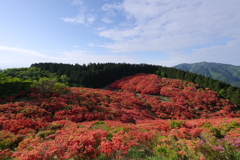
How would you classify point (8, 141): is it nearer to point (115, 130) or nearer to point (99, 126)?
point (99, 126)

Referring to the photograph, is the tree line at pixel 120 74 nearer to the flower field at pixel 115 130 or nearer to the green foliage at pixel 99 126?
the flower field at pixel 115 130

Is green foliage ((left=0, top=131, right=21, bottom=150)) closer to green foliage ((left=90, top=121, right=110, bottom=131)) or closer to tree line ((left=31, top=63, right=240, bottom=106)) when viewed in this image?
green foliage ((left=90, top=121, right=110, bottom=131))

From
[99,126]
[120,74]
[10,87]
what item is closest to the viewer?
[99,126]

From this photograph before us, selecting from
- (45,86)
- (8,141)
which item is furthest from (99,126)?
(45,86)

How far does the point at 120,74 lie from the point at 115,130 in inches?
1840

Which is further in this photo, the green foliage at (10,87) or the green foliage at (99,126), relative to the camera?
the green foliage at (10,87)

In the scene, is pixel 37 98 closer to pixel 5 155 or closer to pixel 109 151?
pixel 5 155

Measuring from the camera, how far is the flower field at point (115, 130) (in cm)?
529

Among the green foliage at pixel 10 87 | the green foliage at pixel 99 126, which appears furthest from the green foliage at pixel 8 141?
the green foliage at pixel 10 87

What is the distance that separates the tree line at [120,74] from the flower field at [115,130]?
251 cm

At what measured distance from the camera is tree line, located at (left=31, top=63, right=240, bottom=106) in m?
29.3

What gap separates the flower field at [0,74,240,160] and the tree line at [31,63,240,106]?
98.7 inches

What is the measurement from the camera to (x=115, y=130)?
8727 millimetres

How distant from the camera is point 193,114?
21656 mm
